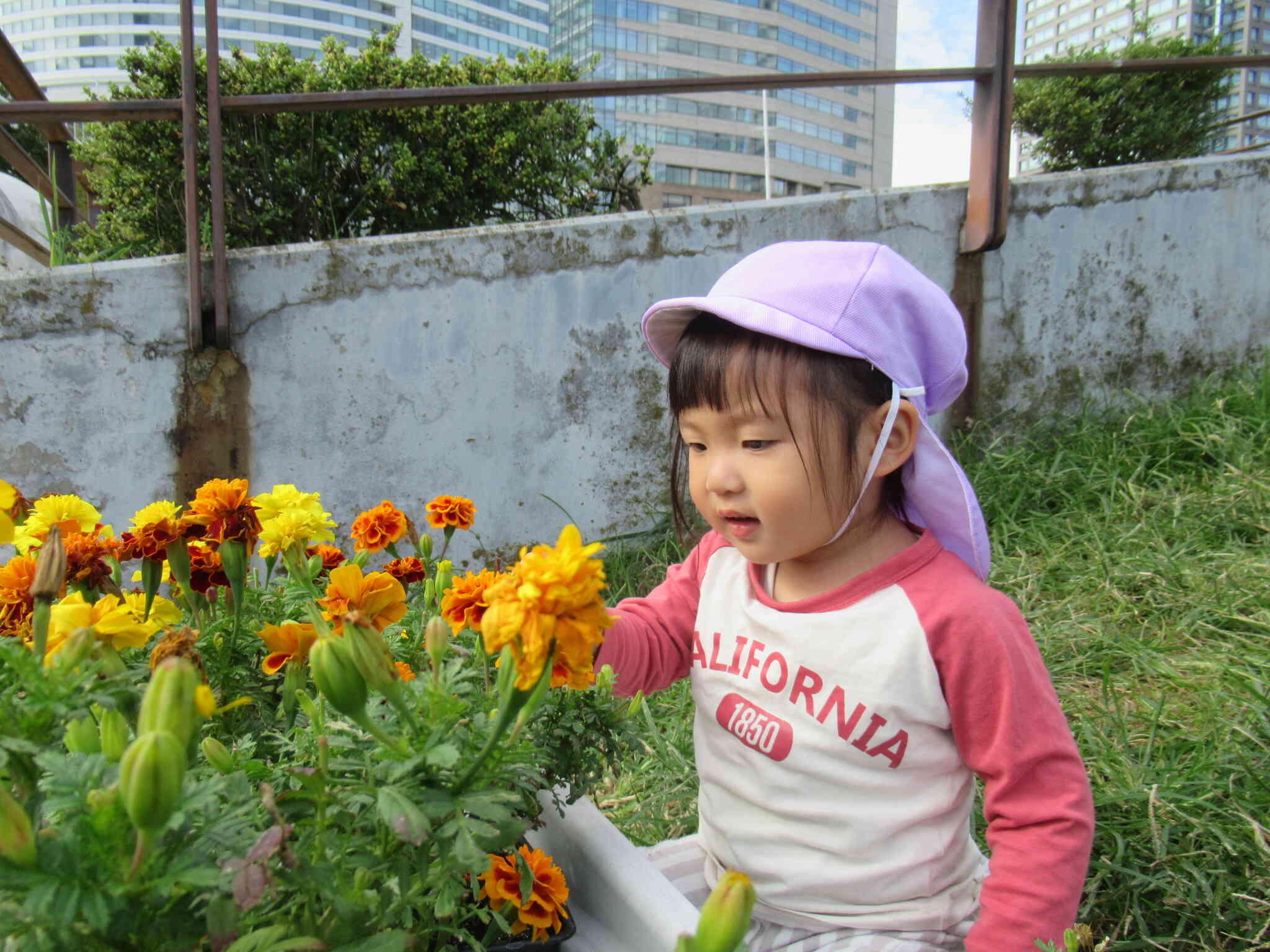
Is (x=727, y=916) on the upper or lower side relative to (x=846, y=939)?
upper

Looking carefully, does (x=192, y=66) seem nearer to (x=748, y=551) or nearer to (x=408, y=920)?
(x=748, y=551)

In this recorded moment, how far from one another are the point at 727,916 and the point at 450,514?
3.16 feet

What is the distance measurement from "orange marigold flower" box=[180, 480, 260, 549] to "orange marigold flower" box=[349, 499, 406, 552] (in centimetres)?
16

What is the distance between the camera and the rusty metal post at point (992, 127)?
2.74 m

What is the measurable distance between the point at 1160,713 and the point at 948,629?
3.16 ft

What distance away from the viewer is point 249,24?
70.0m

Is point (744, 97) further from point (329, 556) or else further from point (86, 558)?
point (86, 558)

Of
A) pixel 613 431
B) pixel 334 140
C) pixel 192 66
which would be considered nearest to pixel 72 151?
pixel 334 140

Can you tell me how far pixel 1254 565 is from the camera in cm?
212

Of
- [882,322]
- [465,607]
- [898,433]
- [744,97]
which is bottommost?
[465,607]

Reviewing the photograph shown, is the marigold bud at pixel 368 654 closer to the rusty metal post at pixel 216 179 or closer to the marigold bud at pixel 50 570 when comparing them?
the marigold bud at pixel 50 570

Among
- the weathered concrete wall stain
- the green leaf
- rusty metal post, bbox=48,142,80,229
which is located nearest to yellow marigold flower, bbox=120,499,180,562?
the green leaf

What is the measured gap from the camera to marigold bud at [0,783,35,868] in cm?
41

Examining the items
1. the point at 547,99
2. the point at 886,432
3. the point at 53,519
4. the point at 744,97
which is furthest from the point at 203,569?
the point at 744,97
